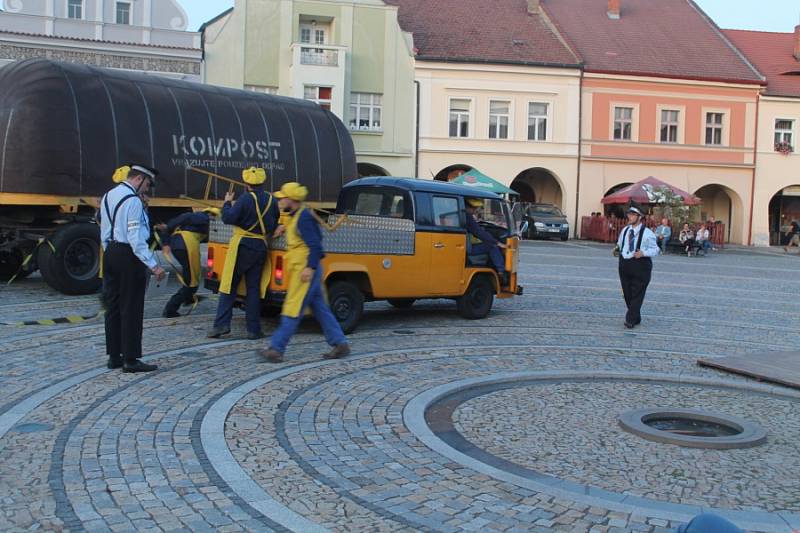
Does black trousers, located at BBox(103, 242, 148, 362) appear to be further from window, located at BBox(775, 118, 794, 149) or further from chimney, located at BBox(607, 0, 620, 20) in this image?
chimney, located at BBox(607, 0, 620, 20)

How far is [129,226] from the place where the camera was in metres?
7.56

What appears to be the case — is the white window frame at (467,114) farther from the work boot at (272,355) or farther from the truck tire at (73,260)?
the work boot at (272,355)

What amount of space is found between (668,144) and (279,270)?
35.1m

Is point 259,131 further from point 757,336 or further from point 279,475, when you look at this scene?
point 279,475

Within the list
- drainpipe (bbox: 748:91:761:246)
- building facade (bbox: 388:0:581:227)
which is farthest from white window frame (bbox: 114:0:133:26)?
drainpipe (bbox: 748:91:761:246)

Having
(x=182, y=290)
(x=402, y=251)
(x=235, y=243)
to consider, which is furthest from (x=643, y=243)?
(x=182, y=290)

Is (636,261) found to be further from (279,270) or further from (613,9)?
(613,9)

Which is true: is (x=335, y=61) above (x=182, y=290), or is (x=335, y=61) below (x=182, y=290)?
above

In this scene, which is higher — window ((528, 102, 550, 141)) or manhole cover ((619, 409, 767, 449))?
window ((528, 102, 550, 141))

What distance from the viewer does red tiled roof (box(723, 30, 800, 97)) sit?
42.4 metres

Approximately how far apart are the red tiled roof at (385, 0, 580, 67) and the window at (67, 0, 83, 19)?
536 inches

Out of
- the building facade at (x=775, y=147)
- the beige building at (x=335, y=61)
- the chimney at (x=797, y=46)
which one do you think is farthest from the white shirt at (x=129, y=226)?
the chimney at (x=797, y=46)

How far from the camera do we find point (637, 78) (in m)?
40.6

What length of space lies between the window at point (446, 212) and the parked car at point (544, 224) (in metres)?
25.3
